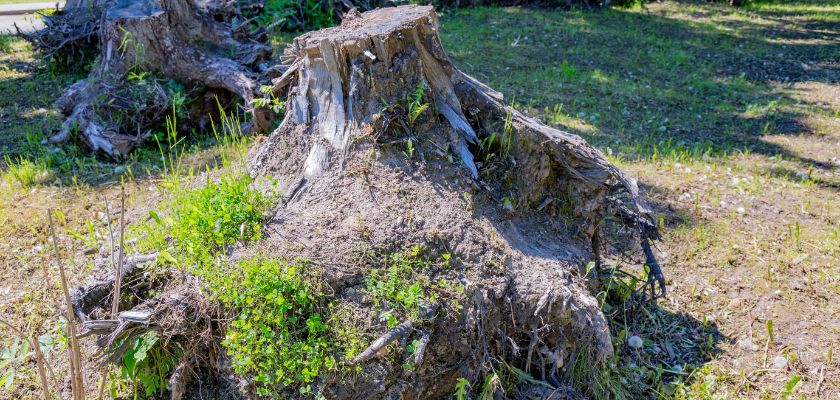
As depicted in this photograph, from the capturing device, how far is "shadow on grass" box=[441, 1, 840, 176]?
7000mm

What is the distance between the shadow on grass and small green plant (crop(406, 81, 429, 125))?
3.38 meters

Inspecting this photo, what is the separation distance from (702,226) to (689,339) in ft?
4.49

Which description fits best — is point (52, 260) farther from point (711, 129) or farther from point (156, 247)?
point (711, 129)

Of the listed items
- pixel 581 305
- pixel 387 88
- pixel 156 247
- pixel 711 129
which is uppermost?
pixel 387 88

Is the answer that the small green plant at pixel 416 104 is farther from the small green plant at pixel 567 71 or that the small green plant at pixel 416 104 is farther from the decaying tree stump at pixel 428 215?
the small green plant at pixel 567 71

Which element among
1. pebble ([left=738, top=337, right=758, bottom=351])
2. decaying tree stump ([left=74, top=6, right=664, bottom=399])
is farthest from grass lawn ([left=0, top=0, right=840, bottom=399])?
decaying tree stump ([left=74, top=6, right=664, bottom=399])

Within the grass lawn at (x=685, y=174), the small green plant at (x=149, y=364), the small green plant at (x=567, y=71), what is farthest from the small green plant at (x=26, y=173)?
the small green plant at (x=567, y=71)

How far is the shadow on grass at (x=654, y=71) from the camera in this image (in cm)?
700

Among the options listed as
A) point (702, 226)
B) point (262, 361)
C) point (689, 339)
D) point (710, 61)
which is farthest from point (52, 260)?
point (710, 61)

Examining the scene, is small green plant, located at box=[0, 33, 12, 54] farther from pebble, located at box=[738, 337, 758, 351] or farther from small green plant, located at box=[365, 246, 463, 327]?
pebble, located at box=[738, 337, 758, 351]

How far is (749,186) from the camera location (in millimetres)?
5512

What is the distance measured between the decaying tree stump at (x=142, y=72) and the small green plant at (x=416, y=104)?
Result: 2.57 metres

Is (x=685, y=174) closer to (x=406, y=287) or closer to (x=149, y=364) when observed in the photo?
(x=406, y=287)

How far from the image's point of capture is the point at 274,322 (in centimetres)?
279
